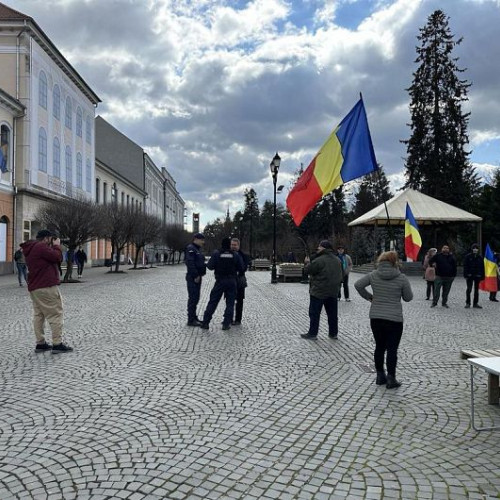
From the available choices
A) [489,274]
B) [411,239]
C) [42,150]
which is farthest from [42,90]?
[489,274]

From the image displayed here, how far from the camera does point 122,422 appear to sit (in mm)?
4590

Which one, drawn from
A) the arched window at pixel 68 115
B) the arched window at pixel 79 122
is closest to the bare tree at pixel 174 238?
the arched window at pixel 79 122

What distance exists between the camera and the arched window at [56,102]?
126ft

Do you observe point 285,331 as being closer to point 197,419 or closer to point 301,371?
point 301,371

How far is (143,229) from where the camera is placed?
40438 millimetres

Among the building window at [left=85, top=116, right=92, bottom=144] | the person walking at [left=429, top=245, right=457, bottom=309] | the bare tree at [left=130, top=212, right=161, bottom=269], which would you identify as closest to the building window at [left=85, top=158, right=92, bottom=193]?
the building window at [left=85, top=116, right=92, bottom=144]

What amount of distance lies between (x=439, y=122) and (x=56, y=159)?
99.1 ft

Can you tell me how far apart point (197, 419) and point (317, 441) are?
1158 mm

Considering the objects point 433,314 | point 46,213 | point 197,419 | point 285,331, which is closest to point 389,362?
point 197,419

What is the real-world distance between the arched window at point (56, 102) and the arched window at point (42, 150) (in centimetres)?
309

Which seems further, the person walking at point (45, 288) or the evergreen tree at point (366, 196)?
the evergreen tree at point (366, 196)

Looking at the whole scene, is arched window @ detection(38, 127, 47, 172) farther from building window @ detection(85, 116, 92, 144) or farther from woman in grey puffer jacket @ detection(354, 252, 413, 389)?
woman in grey puffer jacket @ detection(354, 252, 413, 389)

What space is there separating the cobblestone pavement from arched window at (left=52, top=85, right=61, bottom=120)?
33.9 meters

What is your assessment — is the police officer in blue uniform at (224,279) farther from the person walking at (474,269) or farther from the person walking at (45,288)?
the person walking at (474,269)
